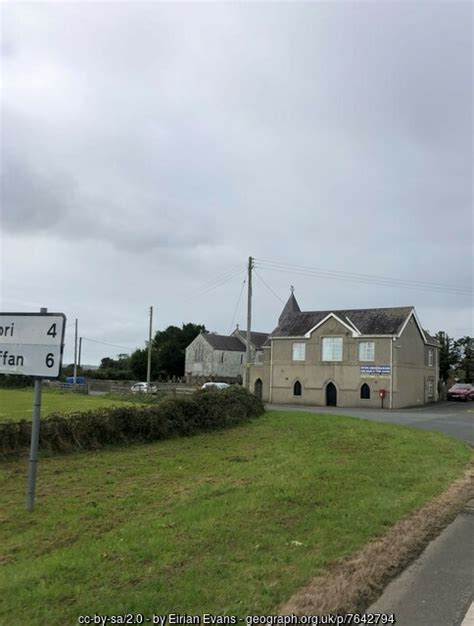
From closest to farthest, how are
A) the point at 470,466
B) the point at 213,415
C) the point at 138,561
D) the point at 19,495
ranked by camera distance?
the point at 138,561 → the point at 19,495 → the point at 470,466 → the point at 213,415

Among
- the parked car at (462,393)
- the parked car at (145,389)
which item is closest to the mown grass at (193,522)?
the parked car at (145,389)

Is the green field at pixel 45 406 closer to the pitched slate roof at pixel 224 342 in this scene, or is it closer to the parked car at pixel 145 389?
the parked car at pixel 145 389

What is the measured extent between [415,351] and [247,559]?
160ft

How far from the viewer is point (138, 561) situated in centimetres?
499

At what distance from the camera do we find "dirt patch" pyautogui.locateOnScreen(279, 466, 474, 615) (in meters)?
4.12

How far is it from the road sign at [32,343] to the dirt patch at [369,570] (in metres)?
4.20

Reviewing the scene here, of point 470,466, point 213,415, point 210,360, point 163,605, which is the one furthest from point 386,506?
point 210,360

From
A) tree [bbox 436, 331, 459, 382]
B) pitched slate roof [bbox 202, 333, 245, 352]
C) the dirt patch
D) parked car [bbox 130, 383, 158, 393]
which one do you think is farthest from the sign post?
pitched slate roof [bbox 202, 333, 245, 352]

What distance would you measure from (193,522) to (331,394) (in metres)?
45.3

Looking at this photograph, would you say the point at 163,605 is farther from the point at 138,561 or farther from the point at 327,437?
the point at 327,437

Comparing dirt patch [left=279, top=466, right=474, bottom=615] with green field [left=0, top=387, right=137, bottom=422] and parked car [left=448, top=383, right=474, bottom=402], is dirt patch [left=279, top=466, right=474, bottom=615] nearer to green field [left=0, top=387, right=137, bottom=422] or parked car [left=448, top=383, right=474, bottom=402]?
green field [left=0, top=387, right=137, bottom=422]

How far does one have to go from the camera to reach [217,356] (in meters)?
86.4

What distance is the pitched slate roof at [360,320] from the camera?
48469 mm

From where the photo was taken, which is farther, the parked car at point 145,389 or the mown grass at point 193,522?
the parked car at point 145,389
